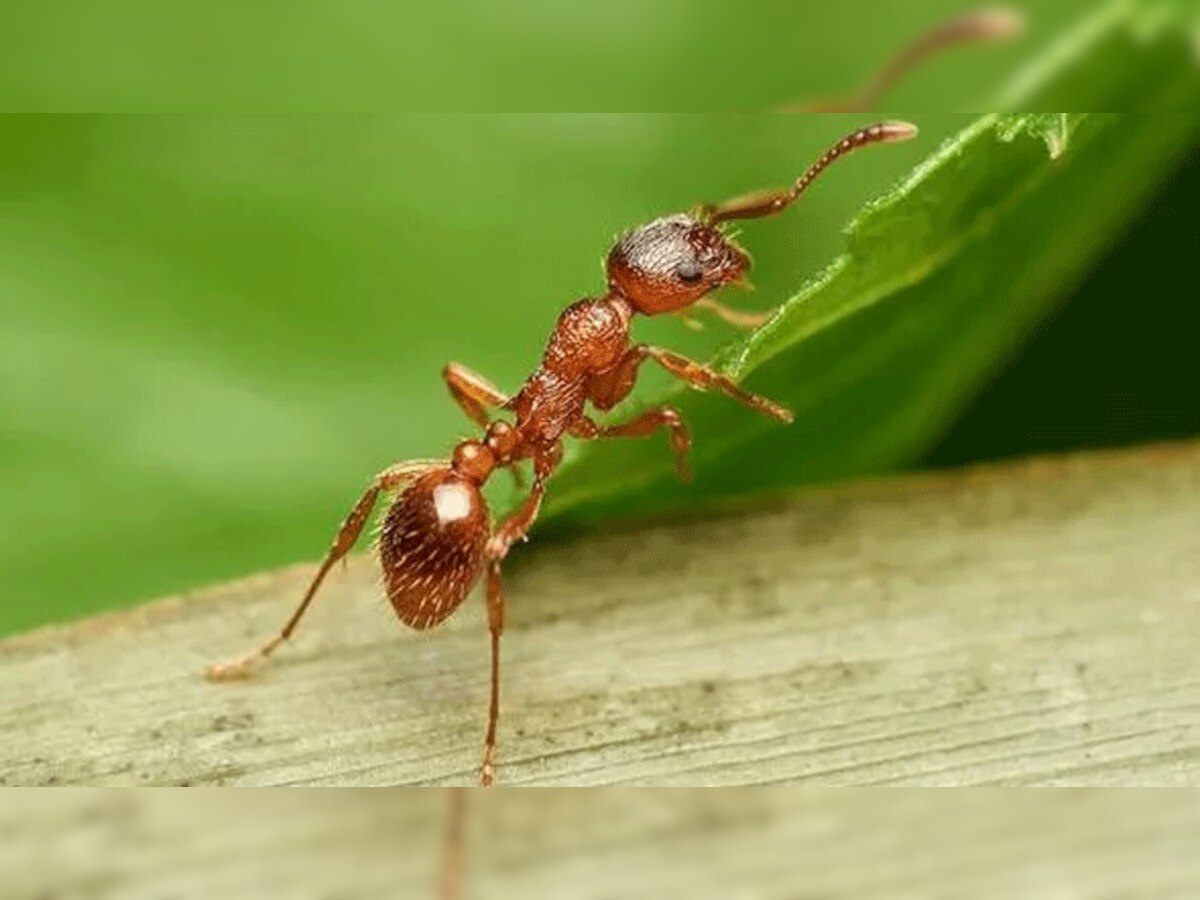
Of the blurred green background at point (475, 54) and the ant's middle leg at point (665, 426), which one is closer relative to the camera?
the ant's middle leg at point (665, 426)

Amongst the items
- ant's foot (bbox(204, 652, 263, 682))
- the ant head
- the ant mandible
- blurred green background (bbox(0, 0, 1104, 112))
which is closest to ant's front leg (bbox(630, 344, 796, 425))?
the ant mandible

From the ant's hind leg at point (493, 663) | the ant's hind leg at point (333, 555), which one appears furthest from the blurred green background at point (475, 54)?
the ant's hind leg at point (493, 663)

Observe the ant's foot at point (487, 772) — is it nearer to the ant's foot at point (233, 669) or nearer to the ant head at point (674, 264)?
the ant's foot at point (233, 669)

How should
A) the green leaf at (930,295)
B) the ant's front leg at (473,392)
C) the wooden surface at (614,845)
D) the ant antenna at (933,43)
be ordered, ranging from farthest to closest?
the ant antenna at (933,43), the ant's front leg at (473,392), the wooden surface at (614,845), the green leaf at (930,295)

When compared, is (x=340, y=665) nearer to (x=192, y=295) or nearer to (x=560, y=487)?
(x=560, y=487)

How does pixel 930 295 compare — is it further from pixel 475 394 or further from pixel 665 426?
pixel 475 394

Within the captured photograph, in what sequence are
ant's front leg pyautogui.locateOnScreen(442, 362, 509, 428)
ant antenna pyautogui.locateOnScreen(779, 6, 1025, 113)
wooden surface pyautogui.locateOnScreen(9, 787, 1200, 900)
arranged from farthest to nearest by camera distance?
1. ant antenna pyautogui.locateOnScreen(779, 6, 1025, 113)
2. ant's front leg pyautogui.locateOnScreen(442, 362, 509, 428)
3. wooden surface pyautogui.locateOnScreen(9, 787, 1200, 900)

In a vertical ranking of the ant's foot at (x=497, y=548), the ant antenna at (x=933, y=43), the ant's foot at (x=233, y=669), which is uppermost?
the ant antenna at (x=933, y=43)

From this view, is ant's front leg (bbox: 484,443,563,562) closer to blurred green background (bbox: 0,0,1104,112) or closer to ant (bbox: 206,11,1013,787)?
ant (bbox: 206,11,1013,787)
